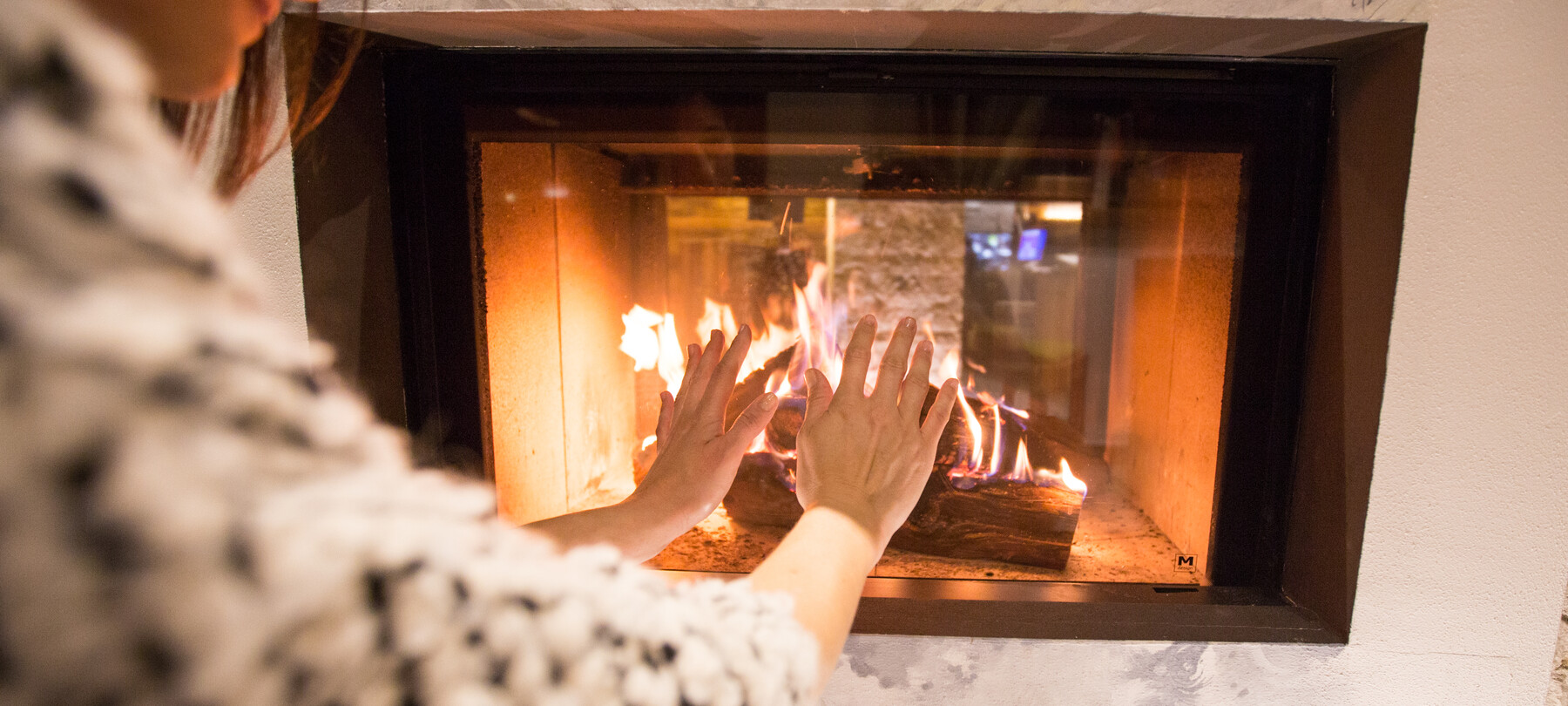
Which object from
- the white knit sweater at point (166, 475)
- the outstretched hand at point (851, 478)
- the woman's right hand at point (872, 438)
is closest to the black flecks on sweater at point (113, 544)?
the white knit sweater at point (166, 475)

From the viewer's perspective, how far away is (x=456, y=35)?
2.66 ft

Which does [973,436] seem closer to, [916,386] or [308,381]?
[916,386]

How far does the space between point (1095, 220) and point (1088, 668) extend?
2.63ft

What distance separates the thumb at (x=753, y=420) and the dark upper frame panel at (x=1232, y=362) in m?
0.29

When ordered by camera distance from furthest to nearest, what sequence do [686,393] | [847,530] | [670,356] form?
[670,356] → [686,393] → [847,530]

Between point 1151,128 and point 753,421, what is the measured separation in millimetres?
707

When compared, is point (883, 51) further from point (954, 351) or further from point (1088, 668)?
point (1088, 668)

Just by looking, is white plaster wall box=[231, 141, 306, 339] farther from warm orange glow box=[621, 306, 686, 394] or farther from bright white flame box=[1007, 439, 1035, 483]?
bright white flame box=[1007, 439, 1035, 483]

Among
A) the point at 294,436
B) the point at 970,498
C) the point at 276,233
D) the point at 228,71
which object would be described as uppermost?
the point at 228,71

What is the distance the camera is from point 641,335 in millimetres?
1232

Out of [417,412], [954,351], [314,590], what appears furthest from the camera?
[954,351]

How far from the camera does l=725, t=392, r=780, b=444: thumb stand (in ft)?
2.61

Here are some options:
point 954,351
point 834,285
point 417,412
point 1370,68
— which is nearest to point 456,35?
point 417,412

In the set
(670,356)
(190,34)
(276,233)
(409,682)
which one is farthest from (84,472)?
(670,356)
